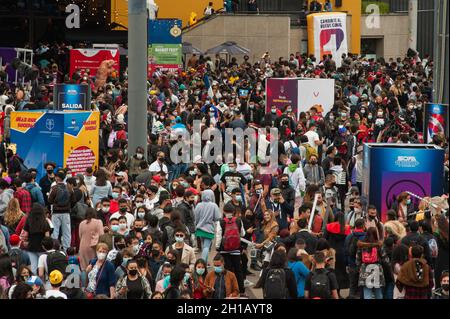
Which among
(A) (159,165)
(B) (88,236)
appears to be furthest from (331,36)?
(B) (88,236)

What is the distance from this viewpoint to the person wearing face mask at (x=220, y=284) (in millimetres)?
14508

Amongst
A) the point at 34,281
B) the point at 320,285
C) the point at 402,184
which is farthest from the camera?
the point at 402,184

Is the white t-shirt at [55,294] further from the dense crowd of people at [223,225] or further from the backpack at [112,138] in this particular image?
the backpack at [112,138]

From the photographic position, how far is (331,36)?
48.6 meters

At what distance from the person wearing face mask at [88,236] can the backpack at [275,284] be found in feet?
10.9

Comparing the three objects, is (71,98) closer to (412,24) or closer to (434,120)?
(434,120)

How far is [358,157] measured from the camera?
2214 cm

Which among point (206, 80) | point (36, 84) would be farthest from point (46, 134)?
point (206, 80)

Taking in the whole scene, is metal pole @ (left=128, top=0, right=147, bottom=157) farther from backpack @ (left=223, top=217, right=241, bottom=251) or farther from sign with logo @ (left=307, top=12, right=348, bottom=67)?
sign with logo @ (left=307, top=12, right=348, bottom=67)

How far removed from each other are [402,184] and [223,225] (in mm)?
3554

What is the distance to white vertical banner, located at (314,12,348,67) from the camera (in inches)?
1891

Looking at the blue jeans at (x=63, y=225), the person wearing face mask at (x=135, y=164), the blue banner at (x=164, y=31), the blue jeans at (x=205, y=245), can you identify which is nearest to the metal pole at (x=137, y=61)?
the person wearing face mask at (x=135, y=164)

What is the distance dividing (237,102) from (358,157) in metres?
11.2
